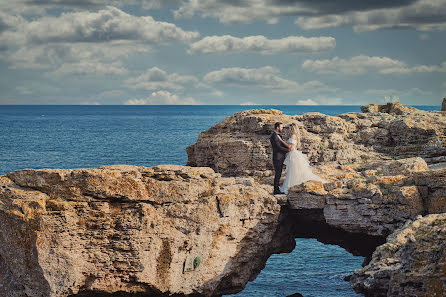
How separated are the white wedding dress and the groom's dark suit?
15.0 inches

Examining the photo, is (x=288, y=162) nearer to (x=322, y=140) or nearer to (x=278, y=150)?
(x=278, y=150)

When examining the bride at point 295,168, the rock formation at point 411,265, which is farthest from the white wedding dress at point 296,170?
the rock formation at point 411,265

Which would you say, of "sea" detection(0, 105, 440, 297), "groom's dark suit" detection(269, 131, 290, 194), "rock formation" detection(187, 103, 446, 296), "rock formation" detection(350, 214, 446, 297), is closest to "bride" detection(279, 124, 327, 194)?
"groom's dark suit" detection(269, 131, 290, 194)

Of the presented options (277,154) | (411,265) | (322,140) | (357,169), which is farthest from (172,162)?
(411,265)

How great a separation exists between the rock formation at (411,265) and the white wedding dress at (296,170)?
6.37 m

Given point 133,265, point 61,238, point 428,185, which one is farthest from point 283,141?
point 61,238

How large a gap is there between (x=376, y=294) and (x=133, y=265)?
26.5 feet

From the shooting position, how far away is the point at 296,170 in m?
22.5

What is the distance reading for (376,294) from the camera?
15188mm

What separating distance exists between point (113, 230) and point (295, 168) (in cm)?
853

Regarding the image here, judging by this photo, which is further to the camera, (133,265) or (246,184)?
(246,184)

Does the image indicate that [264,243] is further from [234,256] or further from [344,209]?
[344,209]

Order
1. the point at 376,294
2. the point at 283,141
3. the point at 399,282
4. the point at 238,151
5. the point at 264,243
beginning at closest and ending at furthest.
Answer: the point at 399,282, the point at 376,294, the point at 264,243, the point at 283,141, the point at 238,151

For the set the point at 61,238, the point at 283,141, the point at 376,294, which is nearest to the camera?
the point at 376,294
